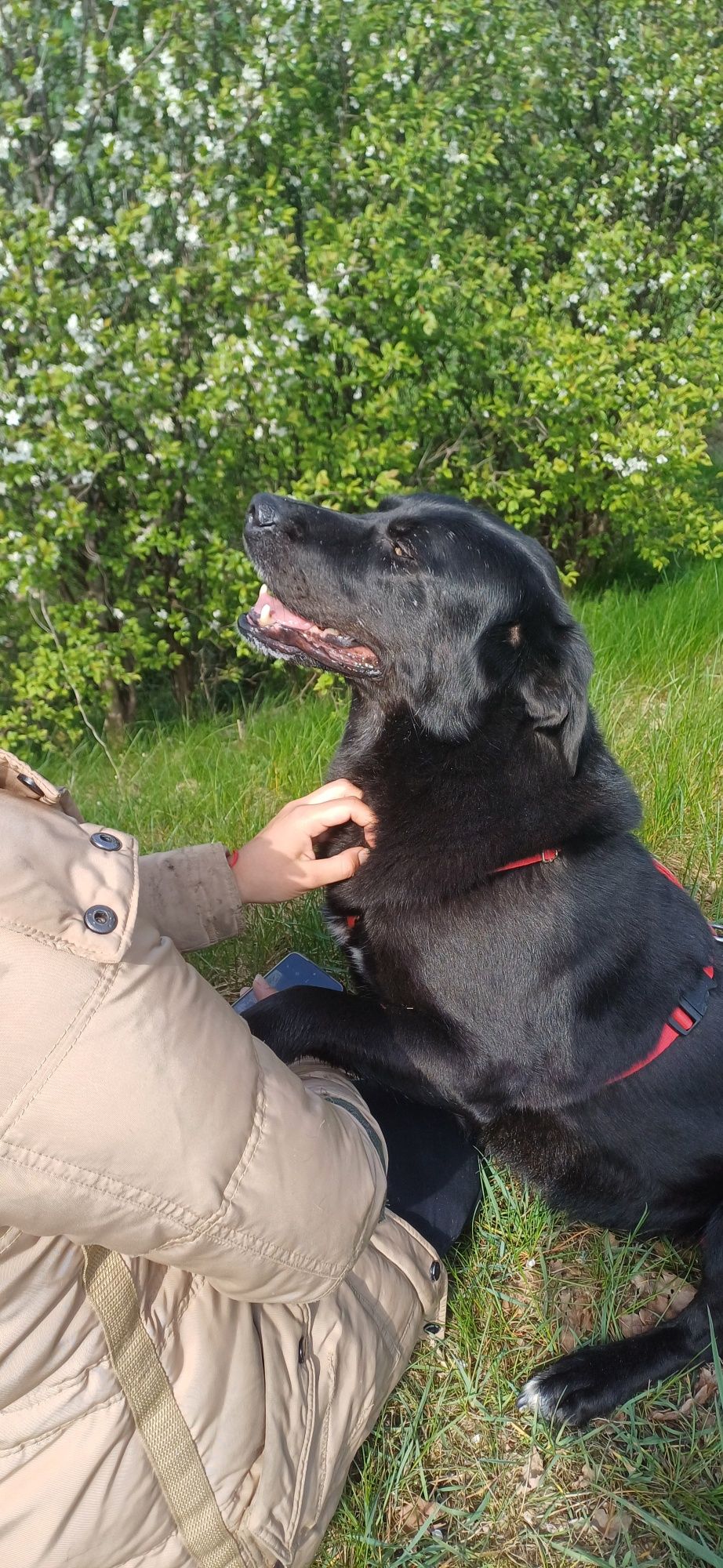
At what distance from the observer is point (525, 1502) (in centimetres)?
177

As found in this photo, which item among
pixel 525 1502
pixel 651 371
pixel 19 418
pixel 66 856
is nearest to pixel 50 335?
pixel 19 418

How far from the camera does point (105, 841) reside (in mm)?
1154

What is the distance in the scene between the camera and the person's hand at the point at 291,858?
2.14 metres

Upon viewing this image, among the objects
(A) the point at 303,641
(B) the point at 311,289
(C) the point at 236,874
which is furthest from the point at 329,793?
(B) the point at 311,289

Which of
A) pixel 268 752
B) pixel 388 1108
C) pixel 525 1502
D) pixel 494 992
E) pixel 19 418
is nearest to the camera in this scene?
pixel 525 1502

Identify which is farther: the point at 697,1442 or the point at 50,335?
the point at 50,335

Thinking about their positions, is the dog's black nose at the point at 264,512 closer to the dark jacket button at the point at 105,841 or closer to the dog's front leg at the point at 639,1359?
the dark jacket button at the point at 105,841

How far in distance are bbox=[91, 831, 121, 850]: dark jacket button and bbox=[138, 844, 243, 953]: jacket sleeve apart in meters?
0.94

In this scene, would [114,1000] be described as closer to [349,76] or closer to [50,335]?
[50,335]

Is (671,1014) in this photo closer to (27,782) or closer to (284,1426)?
Answer: (284,1426)

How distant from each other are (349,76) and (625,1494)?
231 inches

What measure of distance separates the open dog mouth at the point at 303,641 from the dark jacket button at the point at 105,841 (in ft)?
3.90

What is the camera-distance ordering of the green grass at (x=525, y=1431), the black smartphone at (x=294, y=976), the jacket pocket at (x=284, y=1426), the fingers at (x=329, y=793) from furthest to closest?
the black smartphone at (x=294, y=976) < the fingers at (x=329, y=793) < the green grass at (x=525, y=1431) < the jacket pocket at (x=284, y=1426)

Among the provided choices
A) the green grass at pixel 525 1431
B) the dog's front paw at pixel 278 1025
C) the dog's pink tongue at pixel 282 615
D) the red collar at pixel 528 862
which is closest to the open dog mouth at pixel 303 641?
the dog's pink tongue at pixel 282 615
